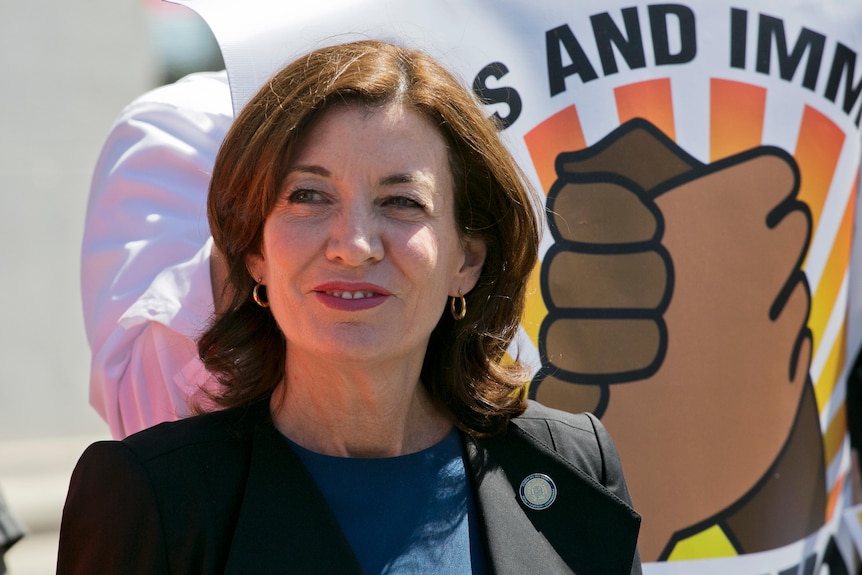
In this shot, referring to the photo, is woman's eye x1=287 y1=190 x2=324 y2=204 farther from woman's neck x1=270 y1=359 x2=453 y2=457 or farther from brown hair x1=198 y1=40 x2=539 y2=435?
woman's neck x1=270 y1=359 x2=453 y2=457

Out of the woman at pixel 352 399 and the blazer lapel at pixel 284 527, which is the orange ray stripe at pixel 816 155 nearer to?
the woman at pixel 352 399

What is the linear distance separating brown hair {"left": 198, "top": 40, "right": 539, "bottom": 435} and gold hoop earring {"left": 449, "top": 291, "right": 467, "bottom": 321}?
2 centimetres

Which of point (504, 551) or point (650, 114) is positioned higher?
point (650, 114)

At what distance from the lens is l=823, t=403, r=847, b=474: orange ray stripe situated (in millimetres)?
2697

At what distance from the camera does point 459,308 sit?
Answer: 2127 mm

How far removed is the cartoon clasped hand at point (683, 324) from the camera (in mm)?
2473

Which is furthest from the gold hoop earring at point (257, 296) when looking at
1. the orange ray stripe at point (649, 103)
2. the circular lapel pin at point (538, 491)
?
the orange ray stripe at point (649, 103)

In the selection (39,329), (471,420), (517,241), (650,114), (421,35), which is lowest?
(39,329)

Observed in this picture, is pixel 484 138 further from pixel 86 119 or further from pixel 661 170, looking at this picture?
pixel 86 119

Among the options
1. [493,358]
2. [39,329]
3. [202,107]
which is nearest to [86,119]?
[39,329]

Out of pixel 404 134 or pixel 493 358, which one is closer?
pixel 404 134

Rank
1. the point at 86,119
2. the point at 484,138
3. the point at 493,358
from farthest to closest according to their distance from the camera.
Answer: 1. the point at 86,119
2. the point at 493,358
3. the point at 484,138

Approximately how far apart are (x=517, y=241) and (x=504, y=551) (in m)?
0.55

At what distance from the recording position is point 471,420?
2.06 m
